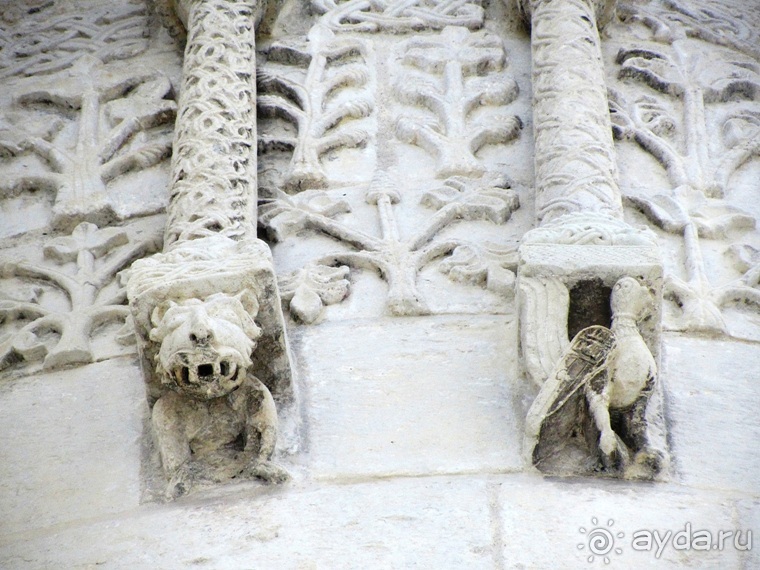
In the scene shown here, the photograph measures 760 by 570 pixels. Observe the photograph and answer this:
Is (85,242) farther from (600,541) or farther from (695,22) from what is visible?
(695,22)

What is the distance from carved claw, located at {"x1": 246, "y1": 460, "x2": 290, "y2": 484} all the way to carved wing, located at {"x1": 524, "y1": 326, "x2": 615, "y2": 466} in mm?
701

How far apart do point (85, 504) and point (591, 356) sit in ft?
4.92

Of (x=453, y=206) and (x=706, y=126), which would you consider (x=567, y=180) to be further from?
(x=706, y=126)

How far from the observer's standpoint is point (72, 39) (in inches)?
248

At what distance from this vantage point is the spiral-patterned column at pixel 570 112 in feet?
15.7

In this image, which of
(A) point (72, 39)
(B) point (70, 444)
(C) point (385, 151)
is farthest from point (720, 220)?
(A) point (72, 39)

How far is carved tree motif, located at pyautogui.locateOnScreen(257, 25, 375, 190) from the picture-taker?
540 centimetres

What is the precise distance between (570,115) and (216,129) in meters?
1.25

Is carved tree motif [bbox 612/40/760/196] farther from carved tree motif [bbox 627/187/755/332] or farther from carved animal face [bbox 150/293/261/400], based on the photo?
carved animal face [bbox 150/293/261/400]

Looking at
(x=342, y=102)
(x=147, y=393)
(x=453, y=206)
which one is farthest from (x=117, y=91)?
(x=147, y=393)

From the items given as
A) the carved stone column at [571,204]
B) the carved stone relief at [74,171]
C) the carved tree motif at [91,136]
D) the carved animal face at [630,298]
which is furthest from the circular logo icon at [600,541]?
the carved tree motif at [91,136]

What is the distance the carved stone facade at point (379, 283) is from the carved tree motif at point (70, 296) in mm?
11

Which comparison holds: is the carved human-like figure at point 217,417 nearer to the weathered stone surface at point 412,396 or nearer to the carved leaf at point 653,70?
the weathered stone surface at point 412,396

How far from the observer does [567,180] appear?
4.82 meters
